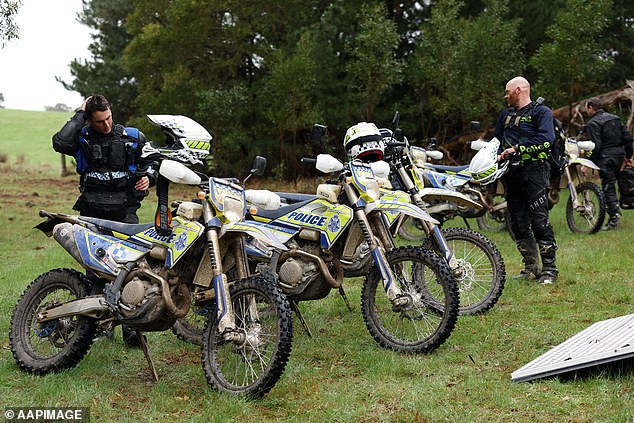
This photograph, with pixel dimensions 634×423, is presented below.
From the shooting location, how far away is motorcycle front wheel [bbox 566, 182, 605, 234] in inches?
400

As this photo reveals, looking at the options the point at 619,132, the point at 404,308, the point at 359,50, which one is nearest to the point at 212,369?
the point at 404,308

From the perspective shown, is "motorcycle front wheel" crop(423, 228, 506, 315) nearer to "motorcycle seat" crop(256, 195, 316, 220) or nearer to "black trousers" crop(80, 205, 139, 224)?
"motorcycle seat" crop(256, 195, 316, 220)

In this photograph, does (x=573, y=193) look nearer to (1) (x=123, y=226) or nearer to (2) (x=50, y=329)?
(1) (x=123, y=226)

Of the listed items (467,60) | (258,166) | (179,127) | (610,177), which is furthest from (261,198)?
(467,60)

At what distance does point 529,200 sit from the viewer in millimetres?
6934

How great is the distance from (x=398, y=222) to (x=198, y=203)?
206 cm

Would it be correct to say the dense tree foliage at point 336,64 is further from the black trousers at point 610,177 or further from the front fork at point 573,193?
the front fork at point 573,193

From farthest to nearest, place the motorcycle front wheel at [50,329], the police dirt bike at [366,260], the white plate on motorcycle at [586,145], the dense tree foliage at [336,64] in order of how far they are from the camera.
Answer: the dense tree foliage at [336,64], the white plate on motorcycle at [586,145], the police dirt bike at [366,260], the motorcycle front wheel at [50,329]

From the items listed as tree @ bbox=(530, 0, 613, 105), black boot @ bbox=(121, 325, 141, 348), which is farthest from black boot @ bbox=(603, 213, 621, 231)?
black boot @ bbox=(121, 325, 141, 348)

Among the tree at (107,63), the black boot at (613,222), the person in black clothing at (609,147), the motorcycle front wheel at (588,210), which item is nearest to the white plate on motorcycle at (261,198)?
the motorcycle front wheel at (588,210)

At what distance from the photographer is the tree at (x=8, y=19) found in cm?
1173

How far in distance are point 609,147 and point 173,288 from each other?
840cm

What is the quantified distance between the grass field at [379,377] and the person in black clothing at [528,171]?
1.21ft

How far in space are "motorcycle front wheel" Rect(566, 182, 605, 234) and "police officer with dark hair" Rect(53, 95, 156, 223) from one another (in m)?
7.13
